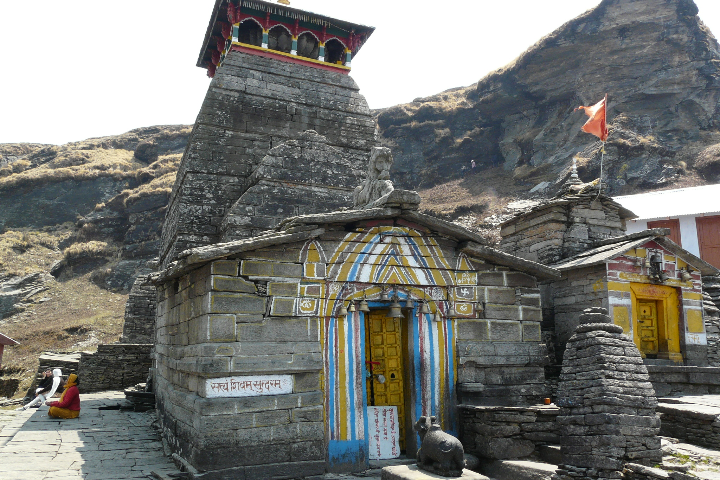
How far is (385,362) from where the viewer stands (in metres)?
8.53

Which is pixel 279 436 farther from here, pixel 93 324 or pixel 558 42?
pixel 558 42

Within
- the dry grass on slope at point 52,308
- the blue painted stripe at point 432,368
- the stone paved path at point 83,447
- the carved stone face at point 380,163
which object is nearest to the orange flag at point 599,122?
the carved stone face at point 380,163

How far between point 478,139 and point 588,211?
36.9 m

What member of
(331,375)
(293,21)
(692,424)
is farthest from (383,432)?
(293,21)

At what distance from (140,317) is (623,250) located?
15260 mm

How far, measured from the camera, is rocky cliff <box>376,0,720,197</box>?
36656 mm

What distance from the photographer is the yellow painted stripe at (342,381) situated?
7.55 metres

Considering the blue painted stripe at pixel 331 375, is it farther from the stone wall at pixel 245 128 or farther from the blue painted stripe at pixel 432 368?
the stone wall at pixel 245 128

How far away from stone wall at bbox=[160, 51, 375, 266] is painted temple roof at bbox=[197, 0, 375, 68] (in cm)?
141

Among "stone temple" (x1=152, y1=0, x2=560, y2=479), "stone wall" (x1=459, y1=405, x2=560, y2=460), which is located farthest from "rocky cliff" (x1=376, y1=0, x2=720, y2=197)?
"stone wall" (x1=459, y1=405, x2=560, y2=460)

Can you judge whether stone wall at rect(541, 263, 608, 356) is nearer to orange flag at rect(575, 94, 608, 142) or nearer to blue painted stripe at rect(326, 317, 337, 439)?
orange flag at rect(575, 94, 608, 142)

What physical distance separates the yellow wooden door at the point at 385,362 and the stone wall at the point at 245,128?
12.6ft

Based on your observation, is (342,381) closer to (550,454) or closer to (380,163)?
(550,454)

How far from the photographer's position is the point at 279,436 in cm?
701
